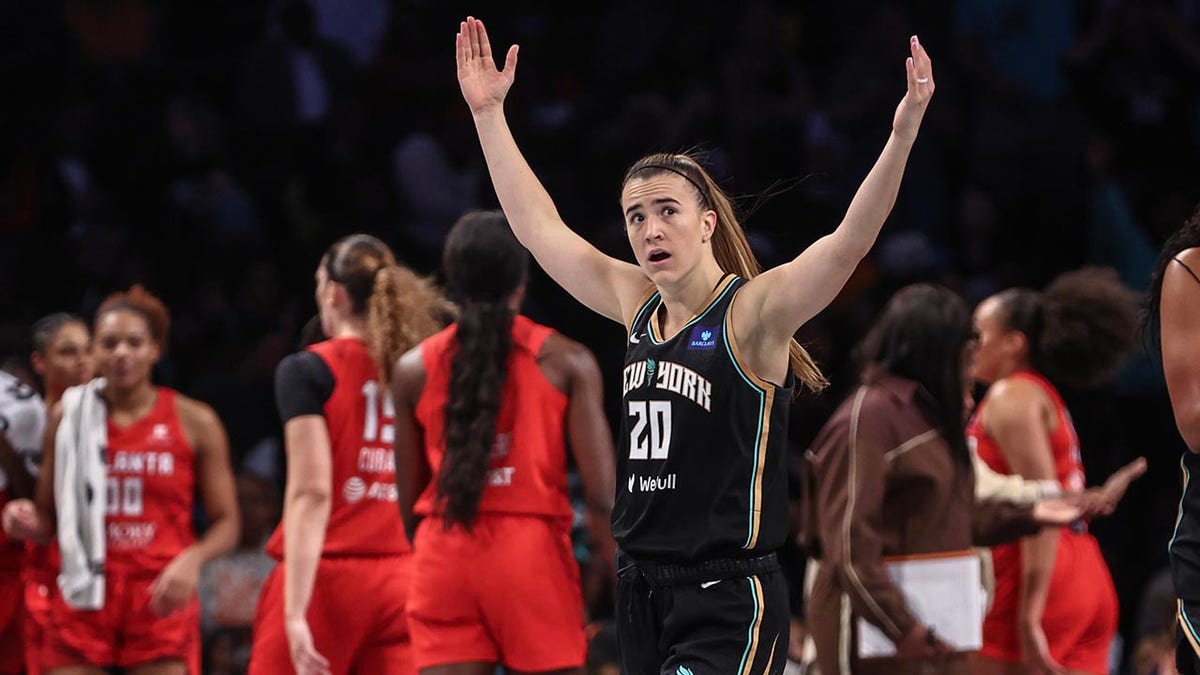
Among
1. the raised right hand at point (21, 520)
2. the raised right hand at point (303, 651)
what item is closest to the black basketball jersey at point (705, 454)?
the raised right hand at point (303, 651)

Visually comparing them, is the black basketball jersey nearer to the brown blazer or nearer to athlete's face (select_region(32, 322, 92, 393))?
the brown blazer

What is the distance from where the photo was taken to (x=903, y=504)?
4742mm

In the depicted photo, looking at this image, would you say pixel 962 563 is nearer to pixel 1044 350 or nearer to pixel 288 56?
pixel 1044 350

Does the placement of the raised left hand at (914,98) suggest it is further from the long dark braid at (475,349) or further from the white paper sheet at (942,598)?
the white paper sheet at (942,598)

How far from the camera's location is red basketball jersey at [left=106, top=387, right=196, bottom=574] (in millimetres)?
5652

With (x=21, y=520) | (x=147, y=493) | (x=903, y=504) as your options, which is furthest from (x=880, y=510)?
(x=21, y=520)

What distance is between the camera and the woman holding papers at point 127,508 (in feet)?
18.1

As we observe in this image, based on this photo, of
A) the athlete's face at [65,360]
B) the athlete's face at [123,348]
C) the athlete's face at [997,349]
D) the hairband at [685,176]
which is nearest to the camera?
the hairband at [685,176]

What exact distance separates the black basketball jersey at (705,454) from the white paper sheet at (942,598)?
1353mm

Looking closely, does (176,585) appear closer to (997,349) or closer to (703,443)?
(703,443)

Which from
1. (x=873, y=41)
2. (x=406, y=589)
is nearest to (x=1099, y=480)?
(x=873, y=41)

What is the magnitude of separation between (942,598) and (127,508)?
2.89m

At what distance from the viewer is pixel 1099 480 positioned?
8.07m

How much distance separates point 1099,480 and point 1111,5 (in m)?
3.26
